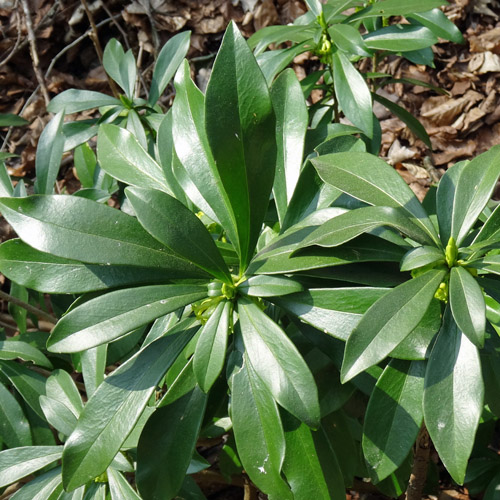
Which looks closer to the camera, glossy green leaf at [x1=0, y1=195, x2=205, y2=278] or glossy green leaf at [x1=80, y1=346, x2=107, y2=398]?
glossy green leaf at [x1=0, y1=195, x2=205, y2=278]

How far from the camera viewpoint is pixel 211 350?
797 mm

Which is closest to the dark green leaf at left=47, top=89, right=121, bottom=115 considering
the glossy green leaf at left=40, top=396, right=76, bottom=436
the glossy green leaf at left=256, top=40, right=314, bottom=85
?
the glossy green leaf at left=256, top=40, right=314, bottom=85

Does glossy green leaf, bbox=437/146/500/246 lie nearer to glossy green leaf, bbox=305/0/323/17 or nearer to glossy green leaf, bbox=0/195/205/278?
glossy green leaf, bbox=0/195/205/278

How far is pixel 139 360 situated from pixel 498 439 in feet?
5.70

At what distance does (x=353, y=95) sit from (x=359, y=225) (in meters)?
0.66

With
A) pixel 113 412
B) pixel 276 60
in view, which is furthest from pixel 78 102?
pixel 113 412

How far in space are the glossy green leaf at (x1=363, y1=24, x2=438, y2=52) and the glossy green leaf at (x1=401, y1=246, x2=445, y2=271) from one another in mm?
761

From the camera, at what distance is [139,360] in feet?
2.81

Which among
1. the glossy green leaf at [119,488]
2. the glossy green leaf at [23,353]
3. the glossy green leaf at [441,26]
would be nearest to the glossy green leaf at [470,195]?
the glossy green leaf at [119,488]

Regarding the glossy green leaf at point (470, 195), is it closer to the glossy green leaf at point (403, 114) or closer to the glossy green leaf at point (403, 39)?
the glossy green leaf at point (403, 39)

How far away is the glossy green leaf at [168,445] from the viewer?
870 mm

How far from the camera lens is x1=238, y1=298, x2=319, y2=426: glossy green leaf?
28.3 inches

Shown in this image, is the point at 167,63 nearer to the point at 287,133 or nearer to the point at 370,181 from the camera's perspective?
the point at 287,133

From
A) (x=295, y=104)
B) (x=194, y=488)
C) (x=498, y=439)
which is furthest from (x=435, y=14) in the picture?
(x=498, y=439)
